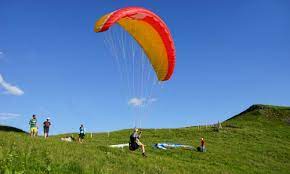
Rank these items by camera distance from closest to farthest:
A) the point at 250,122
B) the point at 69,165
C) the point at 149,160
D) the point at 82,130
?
the point at 69,165 < the point at 149,160 < the point at 82,130 < the point at 250,122

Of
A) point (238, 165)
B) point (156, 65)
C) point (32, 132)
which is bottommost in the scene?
point (238, 165)

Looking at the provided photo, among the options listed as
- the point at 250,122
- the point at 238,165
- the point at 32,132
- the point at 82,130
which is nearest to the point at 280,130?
the point at 250,122

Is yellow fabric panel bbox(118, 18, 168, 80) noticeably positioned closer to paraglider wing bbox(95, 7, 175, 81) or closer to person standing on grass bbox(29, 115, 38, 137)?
paraglider wing bbox(95, 7, 175, 81)

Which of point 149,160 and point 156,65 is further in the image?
point 156,65

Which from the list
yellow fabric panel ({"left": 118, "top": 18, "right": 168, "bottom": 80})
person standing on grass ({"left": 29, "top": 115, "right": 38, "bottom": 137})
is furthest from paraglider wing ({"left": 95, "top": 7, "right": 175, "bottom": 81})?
person standing on grass ({"left": 29, "top": 115, "right": 38, "bottom": 137})

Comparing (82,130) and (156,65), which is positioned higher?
(156,65)

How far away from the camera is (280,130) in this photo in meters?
65.2

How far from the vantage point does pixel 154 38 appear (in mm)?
27984

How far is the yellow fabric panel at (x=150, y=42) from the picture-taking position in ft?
91.1

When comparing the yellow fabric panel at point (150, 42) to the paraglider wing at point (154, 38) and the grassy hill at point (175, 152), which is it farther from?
the grassy hill at point (175, 152)

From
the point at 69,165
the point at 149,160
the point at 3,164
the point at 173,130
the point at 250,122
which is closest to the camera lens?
the point at 3,164

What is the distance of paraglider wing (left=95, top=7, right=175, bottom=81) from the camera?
26.3 meters

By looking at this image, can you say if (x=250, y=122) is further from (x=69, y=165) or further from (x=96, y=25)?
(x=69, y=165)

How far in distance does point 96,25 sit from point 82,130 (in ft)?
49.4
